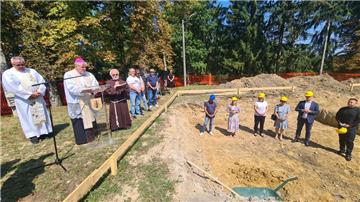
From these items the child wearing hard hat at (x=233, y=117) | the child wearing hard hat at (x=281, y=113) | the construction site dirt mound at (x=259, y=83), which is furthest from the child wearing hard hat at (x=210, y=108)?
the construction site dirt mound at (x=259, y=83)

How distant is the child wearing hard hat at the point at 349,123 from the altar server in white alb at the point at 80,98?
670 cm

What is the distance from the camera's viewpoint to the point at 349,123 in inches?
246

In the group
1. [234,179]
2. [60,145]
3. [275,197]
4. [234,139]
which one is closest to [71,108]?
[60,145]

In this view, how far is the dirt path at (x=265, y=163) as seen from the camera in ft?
16.1

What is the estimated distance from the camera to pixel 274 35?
31.1 m

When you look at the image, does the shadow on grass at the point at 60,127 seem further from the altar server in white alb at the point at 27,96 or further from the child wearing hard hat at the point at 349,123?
the child wearing hard hat at the point at 349,123

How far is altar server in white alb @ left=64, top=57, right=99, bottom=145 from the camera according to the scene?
5297 millimetres

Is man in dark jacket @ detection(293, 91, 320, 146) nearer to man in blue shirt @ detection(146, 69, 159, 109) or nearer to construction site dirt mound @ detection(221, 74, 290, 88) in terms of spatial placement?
man in blue shirt @ detection(146, 69, 159, 109)

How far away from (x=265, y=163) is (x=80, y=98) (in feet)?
17.2

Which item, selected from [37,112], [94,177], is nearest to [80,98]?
[37,112]

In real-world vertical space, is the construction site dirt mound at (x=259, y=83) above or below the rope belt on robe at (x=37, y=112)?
below

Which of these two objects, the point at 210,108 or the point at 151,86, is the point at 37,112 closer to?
the point at 151,86

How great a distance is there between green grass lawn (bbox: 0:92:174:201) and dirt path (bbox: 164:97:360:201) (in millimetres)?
1185

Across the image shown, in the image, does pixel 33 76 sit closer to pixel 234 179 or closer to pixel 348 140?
pixel 234 179
